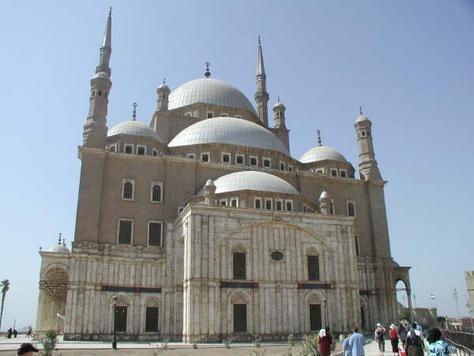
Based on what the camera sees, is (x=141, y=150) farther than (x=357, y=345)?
Yes

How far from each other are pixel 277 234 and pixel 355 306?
6605mm

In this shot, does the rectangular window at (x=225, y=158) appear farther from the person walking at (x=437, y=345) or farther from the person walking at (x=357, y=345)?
the person walking at (x=437, y=345)

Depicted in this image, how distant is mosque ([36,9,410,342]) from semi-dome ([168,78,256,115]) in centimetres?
644

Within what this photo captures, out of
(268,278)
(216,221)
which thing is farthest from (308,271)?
(216,221)

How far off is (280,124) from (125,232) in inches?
821

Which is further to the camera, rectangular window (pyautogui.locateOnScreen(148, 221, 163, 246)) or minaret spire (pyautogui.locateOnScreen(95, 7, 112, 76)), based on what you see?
minaret spire (pyautogui.locateOnScreen(95, 7, 112, 76))

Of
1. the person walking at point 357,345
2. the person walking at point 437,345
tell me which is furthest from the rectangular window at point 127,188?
the person walking at point 437,345

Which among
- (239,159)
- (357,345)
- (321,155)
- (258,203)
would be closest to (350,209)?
(321,155)

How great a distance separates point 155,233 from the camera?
3152 centimetres

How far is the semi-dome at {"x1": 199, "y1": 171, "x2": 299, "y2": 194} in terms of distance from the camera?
103ft

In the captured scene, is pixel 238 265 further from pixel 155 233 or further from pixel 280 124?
pixel 280 124

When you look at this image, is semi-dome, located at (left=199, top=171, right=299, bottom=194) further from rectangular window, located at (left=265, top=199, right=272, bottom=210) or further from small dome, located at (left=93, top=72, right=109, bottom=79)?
small dome, located at (left=93, top=72, right=109, bottom=79)

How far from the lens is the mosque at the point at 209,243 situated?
27.6 m

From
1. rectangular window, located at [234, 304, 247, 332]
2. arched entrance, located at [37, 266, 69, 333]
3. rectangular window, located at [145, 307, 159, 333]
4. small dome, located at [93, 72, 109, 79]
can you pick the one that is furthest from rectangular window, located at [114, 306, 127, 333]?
small dome, located at [93, 72, 109, 79]
